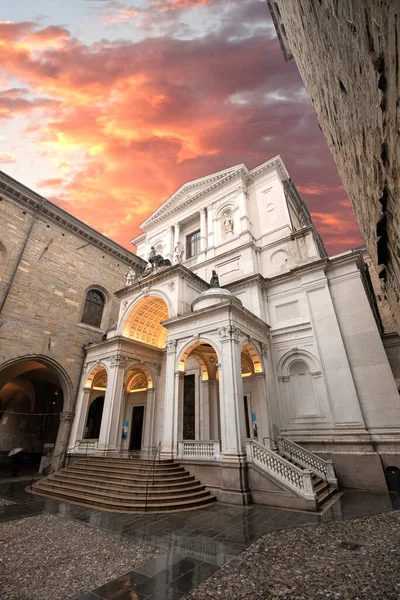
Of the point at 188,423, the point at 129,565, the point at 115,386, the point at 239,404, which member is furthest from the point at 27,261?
the point at 129,565

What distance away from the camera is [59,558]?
18.0 ft

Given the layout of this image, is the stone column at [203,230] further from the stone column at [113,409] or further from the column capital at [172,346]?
the stone column at [113,409]

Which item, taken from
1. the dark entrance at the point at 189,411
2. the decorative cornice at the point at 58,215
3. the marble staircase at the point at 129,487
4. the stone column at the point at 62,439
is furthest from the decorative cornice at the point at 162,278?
the marble staircase at the point at 129,487

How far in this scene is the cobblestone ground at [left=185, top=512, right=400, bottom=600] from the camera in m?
4.18

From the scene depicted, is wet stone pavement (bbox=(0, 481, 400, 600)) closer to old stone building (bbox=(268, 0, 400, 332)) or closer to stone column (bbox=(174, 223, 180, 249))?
old stone building (bbox=(268, 0, 400, 332))

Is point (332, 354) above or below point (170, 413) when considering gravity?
above

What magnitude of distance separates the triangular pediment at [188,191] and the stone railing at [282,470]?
20995 mm

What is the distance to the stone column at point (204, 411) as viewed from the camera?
15.8m

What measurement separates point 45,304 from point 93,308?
3792mm

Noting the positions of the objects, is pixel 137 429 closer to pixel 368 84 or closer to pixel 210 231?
pixel 210 231

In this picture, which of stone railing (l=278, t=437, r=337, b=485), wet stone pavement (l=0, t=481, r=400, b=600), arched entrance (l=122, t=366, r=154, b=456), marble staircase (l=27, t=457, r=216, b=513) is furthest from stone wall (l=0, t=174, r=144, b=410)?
stone railing (l=278, t=437, r=337, b=485)

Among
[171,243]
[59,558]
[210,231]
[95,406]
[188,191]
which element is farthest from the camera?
[188,191]

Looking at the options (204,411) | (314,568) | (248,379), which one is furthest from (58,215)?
(314,568)

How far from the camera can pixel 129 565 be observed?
519 centimetres
